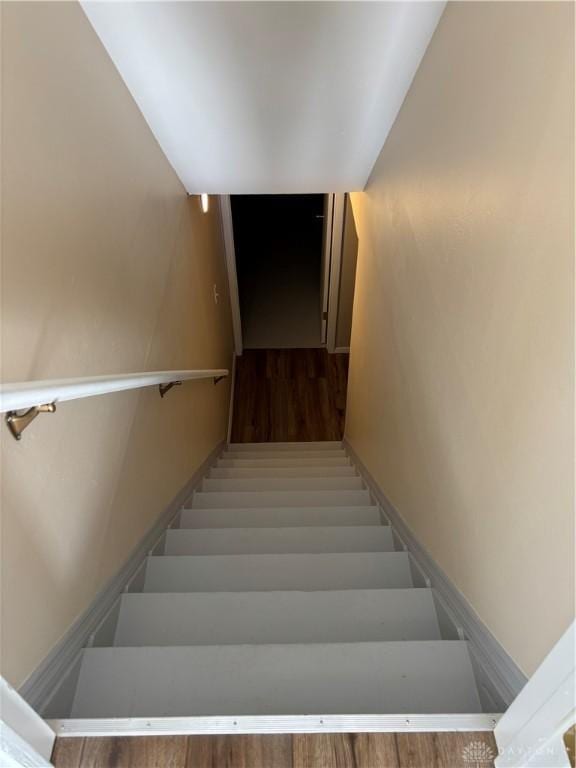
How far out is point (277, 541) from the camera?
1.84 metres

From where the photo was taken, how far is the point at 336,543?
1894mm

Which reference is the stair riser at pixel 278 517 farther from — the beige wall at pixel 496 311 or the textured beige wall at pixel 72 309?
the beige wall at pixel 496 311

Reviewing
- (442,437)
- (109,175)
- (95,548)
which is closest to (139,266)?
(109,175)

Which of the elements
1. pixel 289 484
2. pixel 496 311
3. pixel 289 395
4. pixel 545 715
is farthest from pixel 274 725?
pixel 289 395

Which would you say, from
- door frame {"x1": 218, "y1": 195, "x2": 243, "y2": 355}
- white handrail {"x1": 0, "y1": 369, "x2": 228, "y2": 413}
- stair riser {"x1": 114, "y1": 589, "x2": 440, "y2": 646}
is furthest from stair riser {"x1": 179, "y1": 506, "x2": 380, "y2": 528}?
door frame {"x1": 218, "y1": 195, "x2": 243, "y2": 355}

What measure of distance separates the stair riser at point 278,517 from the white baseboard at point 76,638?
0.31 metres

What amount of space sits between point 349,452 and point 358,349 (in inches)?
36.5

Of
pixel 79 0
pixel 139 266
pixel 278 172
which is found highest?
pixel 79 0

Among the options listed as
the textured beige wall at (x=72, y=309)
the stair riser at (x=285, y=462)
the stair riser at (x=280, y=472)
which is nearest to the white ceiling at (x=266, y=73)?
the textured beige wall at (x=72, y=309)

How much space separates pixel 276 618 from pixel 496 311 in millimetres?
1073

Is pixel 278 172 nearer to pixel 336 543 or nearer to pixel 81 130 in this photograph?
pixel 81 130

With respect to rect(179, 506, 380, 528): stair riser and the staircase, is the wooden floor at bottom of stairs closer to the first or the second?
the staircase

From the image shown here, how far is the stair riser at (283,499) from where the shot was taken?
8.13 ft

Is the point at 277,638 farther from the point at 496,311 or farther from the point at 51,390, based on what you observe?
the point at 496,311
